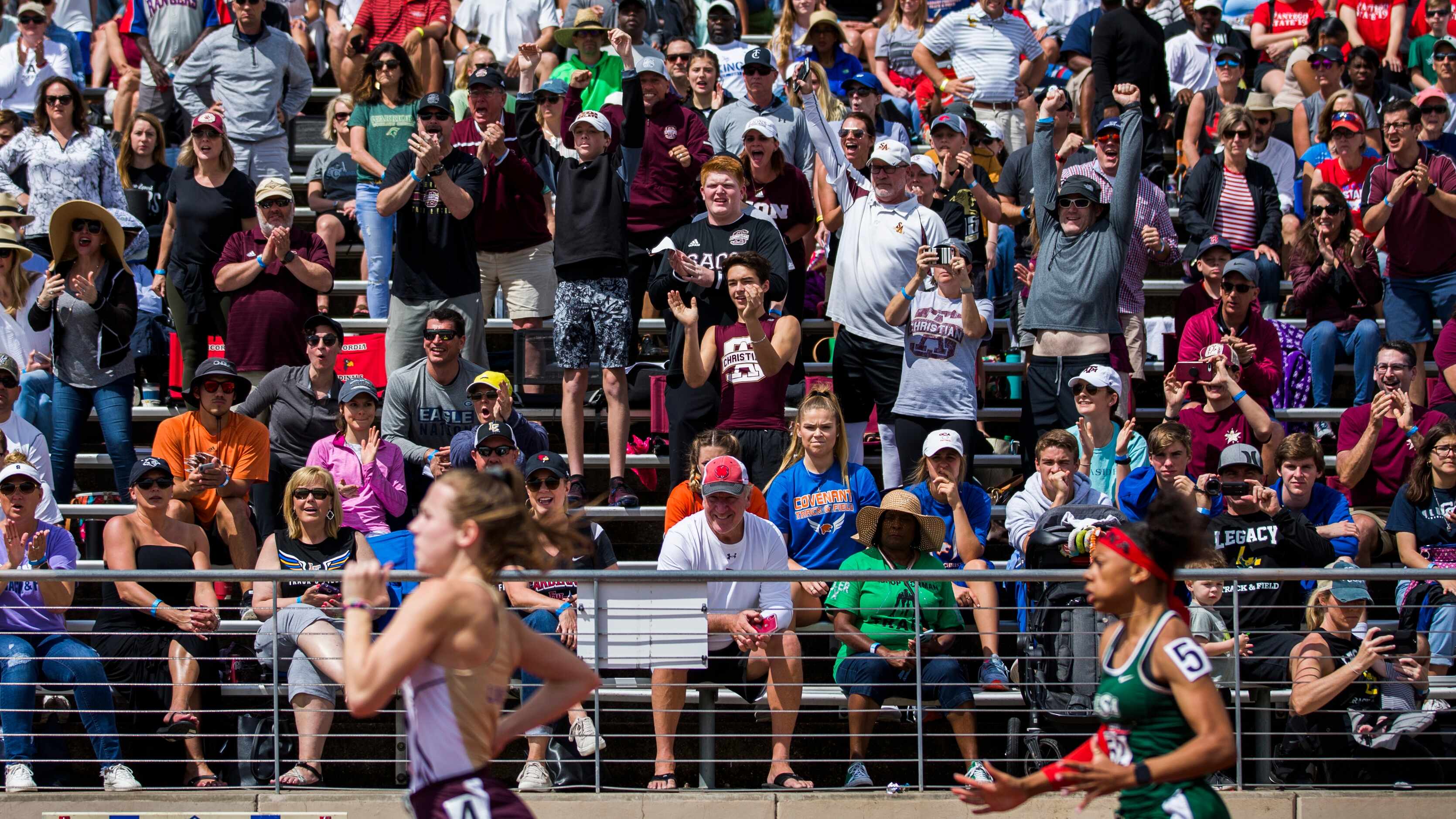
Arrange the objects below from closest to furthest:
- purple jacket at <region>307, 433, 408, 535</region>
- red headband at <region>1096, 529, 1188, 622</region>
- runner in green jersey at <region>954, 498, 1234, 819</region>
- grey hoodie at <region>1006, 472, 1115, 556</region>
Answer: runner in green jersey at <region>954, 498, 1234, 819</region>
red headband at <region>1096, 529, 1188, 622</region>
grey hoodie at <region>1006, 472, 1115, 556</region>
purple jacket at <region>307, 433, 408, 535</region>

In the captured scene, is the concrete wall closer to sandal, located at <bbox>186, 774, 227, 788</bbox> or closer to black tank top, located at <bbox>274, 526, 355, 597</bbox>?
sandal, located at <bbox>186, 774, 227, 788</bbox>

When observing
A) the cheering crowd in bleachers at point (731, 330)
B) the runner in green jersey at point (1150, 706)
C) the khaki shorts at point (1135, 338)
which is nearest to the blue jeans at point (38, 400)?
the cheering crowd in bleachers at point (731, 330)

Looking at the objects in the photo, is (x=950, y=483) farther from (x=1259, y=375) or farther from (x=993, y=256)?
(x=993, y=256)

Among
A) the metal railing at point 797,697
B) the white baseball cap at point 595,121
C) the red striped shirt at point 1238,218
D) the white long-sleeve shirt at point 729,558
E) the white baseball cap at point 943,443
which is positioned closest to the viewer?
the metal railing at point 797,697

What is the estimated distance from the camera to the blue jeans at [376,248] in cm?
1094

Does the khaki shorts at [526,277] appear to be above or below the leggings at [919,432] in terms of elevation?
above

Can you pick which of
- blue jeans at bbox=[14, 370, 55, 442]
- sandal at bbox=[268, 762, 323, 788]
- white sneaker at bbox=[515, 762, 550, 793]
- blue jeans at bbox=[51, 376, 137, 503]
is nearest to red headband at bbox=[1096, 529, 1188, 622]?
white sneaker at bbox=[515, 762, 550, 793]

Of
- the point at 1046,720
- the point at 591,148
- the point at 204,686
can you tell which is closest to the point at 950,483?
the point at 1046,720

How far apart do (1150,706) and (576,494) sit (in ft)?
14.5

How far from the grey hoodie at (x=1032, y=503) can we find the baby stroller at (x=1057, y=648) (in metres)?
0.29

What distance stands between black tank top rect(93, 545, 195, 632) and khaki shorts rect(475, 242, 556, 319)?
3.01 m

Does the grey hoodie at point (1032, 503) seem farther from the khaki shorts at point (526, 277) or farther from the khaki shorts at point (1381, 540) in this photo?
the khaki shorts at point (526, 277)

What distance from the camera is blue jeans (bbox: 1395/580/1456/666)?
313 inches

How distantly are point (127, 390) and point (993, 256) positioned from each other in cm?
567
